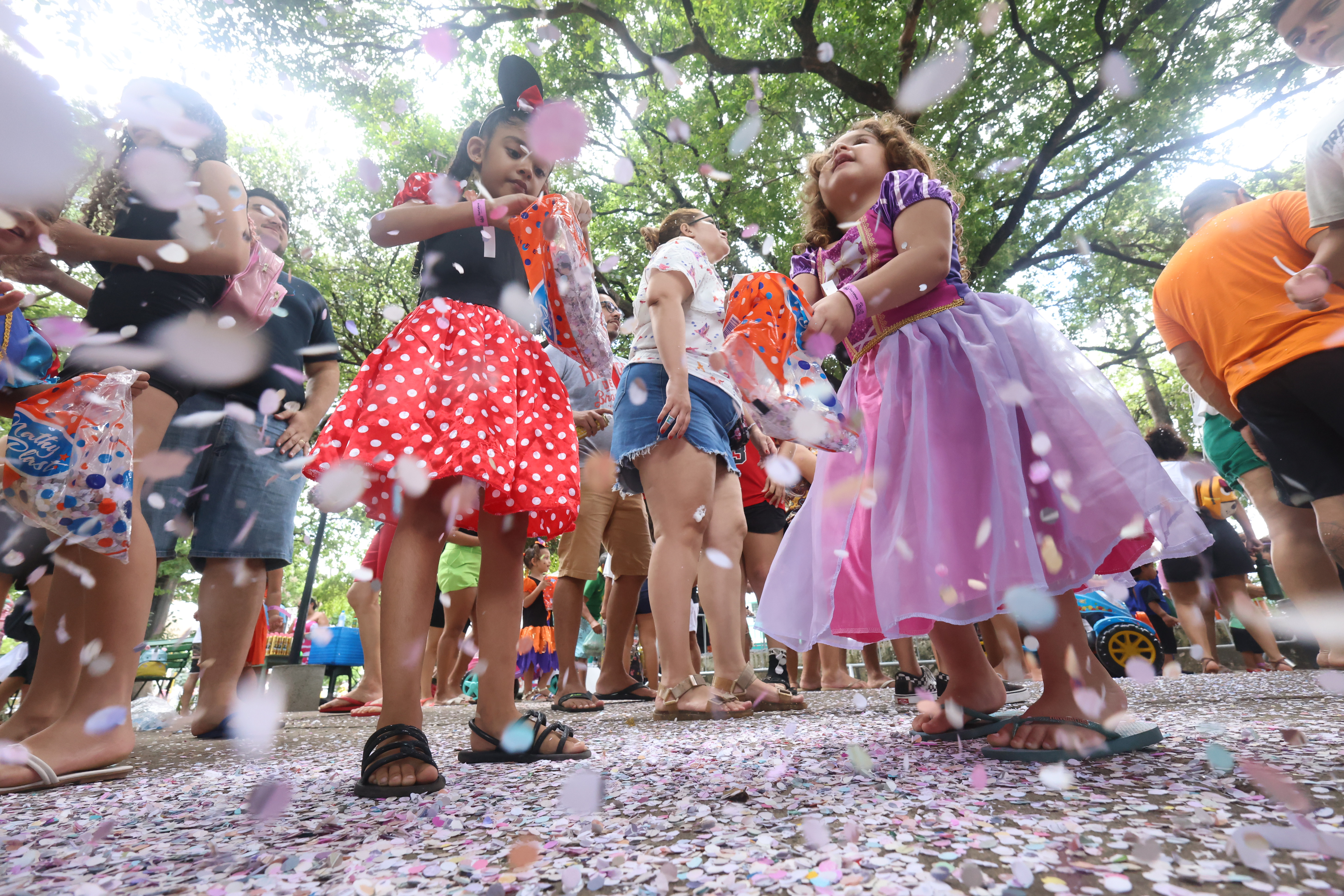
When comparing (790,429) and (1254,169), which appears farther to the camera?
(1254,169)

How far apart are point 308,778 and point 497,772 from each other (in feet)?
1.48

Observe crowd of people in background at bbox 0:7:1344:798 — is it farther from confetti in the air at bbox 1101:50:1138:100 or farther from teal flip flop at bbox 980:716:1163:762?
confetti in the air at bbox 1101:50:1138:100

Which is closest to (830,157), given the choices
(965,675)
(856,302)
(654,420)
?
(856,302)

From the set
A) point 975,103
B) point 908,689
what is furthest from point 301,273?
point 908,689

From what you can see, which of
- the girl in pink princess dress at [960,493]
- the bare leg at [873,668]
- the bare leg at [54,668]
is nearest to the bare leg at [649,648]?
the bare leg at [873,668]

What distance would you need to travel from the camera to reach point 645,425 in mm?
2672

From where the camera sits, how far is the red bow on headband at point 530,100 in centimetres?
194

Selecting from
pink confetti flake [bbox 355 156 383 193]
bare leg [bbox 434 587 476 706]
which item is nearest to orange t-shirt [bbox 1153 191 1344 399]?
bare leg [bbox 434 587 476 706]

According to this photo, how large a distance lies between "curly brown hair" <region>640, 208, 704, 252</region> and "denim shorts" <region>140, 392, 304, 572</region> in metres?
1.92

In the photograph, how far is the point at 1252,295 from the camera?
6.92 ft

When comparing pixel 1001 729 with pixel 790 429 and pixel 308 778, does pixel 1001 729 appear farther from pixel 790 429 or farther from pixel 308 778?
pixel 308 778

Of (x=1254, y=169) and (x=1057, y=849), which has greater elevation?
(x=1254, y=169)

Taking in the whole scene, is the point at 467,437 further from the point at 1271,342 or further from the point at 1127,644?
the point at 1127,644

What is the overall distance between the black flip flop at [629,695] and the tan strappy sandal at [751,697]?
132cm
